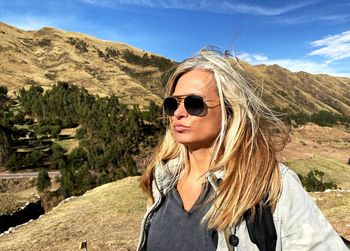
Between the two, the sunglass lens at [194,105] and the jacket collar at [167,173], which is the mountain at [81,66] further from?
the sunglass lens at [194,105]

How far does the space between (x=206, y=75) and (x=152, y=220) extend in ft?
3.66

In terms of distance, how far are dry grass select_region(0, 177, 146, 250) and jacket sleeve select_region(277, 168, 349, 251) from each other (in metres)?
13.6

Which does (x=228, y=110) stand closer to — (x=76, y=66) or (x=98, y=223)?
(x=98, y=223)

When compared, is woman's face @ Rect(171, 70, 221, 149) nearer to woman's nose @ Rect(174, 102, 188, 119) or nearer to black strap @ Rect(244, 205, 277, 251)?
woman's nose @ Rect(174, 102, 188, 119)

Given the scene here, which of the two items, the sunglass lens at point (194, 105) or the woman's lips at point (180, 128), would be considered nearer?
the sunglass lens at point (194, 105)

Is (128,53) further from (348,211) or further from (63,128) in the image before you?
(348,211)

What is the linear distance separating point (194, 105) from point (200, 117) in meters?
0.09

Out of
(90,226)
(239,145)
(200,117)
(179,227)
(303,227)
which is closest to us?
(303,227)

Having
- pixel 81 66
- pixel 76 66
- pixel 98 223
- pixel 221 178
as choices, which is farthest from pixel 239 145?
pixel 81 66

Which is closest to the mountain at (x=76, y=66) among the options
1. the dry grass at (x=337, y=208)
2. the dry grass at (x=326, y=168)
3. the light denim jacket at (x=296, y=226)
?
the dry grass at (x=326, y=168)

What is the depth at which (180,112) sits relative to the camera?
321 cm

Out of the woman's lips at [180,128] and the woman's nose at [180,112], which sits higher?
the woman's nose at [180,112]

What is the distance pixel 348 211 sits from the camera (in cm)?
1530

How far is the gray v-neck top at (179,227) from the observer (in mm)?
2832
